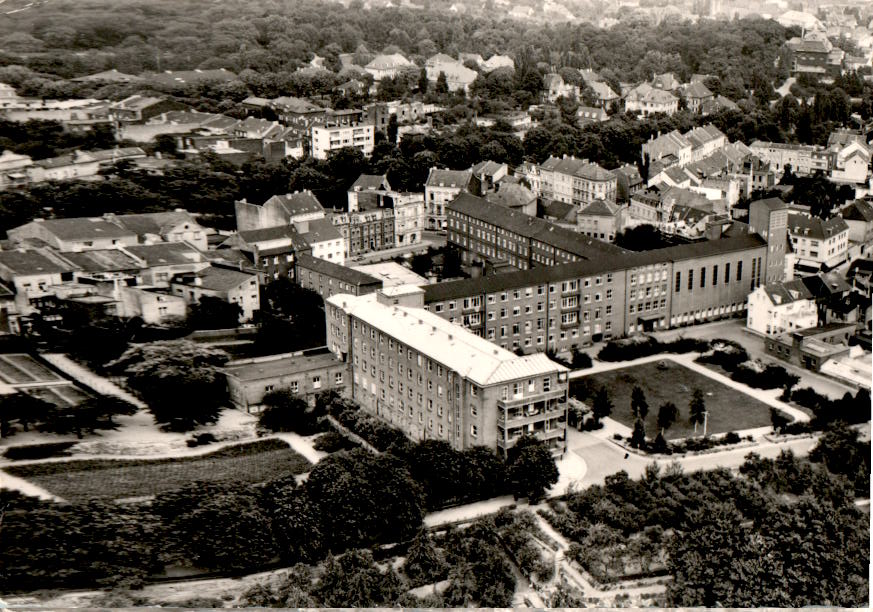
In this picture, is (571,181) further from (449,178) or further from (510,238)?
(510,238)

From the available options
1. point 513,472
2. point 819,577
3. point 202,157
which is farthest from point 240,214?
point 819,577

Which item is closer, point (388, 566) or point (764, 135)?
point (388, 566)

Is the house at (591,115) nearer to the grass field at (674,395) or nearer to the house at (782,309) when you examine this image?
the house at (782,309)

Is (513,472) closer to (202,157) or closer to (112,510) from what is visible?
(112,510)

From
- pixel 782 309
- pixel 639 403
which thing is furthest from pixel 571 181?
pixel 639 403

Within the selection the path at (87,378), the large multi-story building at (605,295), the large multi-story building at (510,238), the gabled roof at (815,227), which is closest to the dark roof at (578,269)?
the large multi-story building at (605,295)
